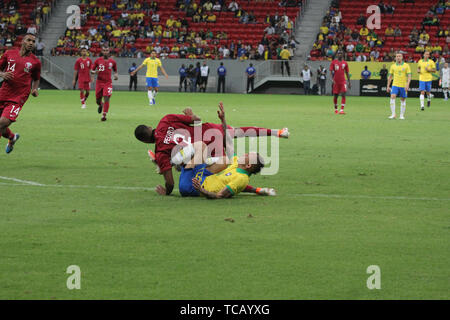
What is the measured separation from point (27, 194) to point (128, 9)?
50.7 meters

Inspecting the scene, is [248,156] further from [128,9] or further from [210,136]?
[128,9]

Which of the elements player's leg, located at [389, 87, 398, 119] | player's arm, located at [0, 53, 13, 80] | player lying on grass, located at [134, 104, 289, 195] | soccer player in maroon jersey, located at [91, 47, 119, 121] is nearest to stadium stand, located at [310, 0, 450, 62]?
player's leg, located at [389, 87, 398, 119]

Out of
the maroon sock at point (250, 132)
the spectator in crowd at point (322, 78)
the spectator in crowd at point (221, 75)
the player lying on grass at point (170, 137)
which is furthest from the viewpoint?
the spectator in crowd at point (221, 75)

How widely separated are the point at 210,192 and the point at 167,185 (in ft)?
2.06

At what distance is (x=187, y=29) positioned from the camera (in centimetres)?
5725

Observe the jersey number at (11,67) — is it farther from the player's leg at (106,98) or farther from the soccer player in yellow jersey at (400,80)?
the soccer player in yellow jersey at (400,80)

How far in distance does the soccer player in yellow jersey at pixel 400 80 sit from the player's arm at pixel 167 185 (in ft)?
58.8

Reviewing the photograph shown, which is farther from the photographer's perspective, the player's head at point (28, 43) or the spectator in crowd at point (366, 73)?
the spectator in crowd at point (366, 73)

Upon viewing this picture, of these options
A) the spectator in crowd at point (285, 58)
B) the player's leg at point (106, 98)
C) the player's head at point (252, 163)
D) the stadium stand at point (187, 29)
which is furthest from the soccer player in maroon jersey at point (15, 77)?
the stadium stand at point (187, 29)

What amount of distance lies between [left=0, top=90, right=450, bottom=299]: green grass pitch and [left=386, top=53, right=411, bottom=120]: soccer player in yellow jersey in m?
11.5

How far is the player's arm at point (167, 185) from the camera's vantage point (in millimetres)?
10289

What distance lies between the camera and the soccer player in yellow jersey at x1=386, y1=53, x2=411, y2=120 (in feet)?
89.5

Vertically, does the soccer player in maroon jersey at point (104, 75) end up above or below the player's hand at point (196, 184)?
above

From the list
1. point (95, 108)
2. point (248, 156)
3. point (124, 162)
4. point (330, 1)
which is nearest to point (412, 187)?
point (248, 156)
